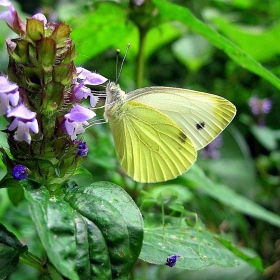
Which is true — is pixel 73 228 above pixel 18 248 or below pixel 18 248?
above

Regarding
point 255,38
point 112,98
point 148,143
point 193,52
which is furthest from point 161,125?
point 193,52

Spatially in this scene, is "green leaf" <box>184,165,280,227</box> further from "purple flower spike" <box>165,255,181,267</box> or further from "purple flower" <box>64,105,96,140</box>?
"purple flower" <box>64,105,96,140</box>

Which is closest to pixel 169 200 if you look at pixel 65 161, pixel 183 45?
pixel 65 161

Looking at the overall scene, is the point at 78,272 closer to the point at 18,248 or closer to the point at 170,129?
the point at 18,248

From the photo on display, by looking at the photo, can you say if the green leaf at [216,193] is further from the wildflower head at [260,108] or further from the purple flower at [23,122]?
the wildflower head at [260,108]

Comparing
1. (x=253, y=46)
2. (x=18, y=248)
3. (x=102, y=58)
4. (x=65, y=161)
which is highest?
(x=65, y=161)

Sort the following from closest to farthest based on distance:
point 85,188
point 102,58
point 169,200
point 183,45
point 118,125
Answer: point 85,188, point 169,200, point 118,125, point 183,45, point 102,58
